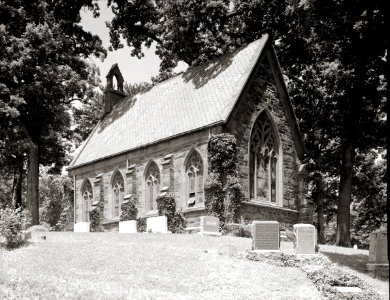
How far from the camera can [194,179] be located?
29.1 meters

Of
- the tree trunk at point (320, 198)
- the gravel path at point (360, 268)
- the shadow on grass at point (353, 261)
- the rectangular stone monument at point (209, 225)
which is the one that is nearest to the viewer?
the gravel path at point (360, 268)

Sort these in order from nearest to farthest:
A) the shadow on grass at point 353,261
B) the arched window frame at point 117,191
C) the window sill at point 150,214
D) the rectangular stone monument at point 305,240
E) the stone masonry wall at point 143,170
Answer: the shadow on grass at point 353,261 → the rectangular stone monument at point 305,240 → the stone masonry wall at point 143,170 → the window sill at point 150,214 → the arched window frame at point 117,191

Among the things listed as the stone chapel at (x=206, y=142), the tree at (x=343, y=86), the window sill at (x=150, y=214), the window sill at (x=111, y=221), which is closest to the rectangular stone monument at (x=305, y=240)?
the tree at (x=343, y=86)

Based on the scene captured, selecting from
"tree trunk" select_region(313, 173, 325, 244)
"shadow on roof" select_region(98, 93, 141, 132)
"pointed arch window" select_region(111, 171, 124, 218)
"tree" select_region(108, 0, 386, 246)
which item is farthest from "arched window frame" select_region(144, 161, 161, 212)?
"tree trunk" select_region(313, 173, 325, 244)

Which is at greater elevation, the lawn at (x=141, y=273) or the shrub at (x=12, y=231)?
the shrub at (x=12, y=231)

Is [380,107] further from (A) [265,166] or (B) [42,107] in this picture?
(B) [42,107]

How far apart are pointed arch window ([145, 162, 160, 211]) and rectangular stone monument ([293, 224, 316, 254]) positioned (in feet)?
44.1

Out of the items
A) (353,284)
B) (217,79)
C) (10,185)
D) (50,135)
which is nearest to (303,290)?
(353,284)

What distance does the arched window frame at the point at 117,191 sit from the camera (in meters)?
34.1

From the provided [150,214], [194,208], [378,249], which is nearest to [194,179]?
[194,208]

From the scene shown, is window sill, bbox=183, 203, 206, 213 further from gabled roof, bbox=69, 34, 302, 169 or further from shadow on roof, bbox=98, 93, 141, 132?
shadow on roof, bbox=98, 93, 141, 132

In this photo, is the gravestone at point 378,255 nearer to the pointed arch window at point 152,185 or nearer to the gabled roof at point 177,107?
the gabled roof at point 177,107

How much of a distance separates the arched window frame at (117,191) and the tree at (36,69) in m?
4.49

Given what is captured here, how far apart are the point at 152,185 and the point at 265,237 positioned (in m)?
13.9
